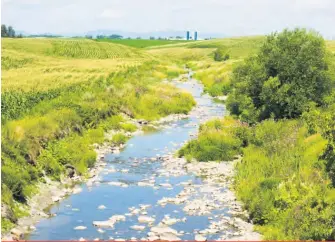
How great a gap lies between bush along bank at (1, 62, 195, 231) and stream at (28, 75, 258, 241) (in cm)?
148

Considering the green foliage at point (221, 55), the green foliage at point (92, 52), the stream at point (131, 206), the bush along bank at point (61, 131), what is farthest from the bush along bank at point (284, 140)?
the green foliage at point (221, 55)

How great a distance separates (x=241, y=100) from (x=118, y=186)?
1903cm

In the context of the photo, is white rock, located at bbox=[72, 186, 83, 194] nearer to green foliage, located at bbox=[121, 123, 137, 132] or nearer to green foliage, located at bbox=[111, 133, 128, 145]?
green foliage, located at bbox=[111, 133, 128, 145]

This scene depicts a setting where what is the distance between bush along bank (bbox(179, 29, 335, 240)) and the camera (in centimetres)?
1719

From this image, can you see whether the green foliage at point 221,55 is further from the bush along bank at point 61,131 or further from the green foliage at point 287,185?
the green foliage at point 287,185

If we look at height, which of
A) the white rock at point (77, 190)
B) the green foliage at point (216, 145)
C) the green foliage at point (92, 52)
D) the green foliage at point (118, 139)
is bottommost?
the white rock at point (77, 190)

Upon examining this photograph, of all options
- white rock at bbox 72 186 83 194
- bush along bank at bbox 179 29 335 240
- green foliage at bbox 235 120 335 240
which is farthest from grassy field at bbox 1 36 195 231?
green foliage at bbox 235 120 335 240

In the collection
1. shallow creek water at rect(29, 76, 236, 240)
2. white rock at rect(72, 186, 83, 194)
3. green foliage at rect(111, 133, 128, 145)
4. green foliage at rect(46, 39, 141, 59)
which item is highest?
green foliage at rect(46, 39, 141, 59)

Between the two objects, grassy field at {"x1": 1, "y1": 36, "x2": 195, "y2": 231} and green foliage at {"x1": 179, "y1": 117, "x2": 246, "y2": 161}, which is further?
green foliage at {"x1": 179, "y1": 117, "x2": 246, "y2": 161}

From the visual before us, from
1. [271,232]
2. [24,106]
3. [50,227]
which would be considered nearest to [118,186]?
[50,227]

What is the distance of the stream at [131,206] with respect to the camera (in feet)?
56.6

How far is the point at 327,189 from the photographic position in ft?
60.4

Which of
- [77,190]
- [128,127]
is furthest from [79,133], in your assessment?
[77,190]

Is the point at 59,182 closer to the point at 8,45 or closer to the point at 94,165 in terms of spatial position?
the point at 94,165
